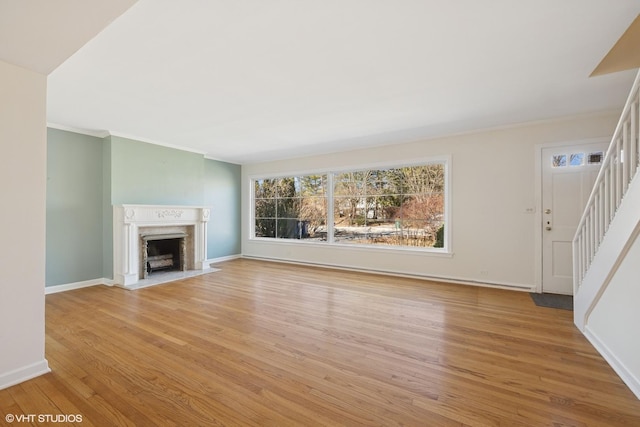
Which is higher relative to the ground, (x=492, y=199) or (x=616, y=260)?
(x=492, y=199)

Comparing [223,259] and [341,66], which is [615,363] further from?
[223,259]

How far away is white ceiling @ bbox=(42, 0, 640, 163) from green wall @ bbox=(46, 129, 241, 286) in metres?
0.41

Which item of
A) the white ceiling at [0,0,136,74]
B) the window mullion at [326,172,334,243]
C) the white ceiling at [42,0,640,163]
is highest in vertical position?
the white ceiling at [42,0,640,163]

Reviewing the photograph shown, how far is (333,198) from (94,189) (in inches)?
168

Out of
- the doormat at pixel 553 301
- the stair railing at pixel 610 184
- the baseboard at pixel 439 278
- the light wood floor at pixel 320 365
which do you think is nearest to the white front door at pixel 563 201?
the doormat at pixel 553 301

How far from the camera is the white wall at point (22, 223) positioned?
1.79m

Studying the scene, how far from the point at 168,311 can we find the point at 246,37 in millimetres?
3026

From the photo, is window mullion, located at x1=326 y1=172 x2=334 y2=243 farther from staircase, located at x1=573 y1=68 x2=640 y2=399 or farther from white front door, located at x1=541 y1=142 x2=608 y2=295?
staircase, located at x1=573 y1=68 x2=640 y2=399

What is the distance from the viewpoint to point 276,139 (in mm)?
4891

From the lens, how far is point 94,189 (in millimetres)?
4477

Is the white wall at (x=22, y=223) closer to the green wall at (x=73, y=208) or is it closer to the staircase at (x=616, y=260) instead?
the green wall at (x=73, y=208)

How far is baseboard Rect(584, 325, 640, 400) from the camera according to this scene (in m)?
1.76

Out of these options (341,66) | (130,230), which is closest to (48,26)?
(341,66)

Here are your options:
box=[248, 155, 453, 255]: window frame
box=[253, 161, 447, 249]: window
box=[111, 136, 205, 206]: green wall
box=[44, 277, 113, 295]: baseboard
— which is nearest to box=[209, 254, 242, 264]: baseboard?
box=[248, 155, 453, 255]: window frame
